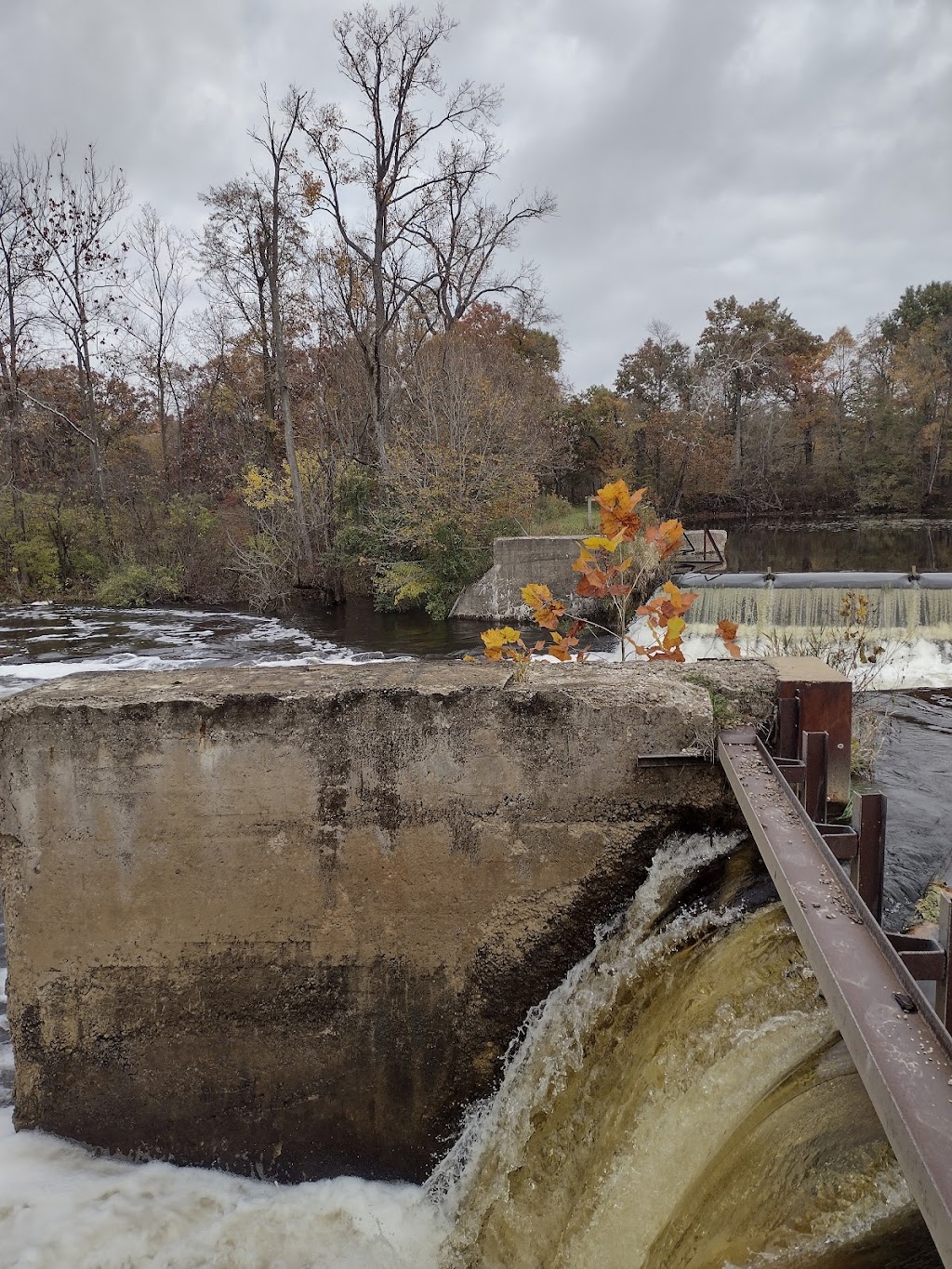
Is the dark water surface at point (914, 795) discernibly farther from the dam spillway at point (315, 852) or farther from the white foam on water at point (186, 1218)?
the white foam on water at point (186, 1218)

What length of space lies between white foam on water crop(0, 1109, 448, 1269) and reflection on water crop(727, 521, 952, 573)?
16.1m

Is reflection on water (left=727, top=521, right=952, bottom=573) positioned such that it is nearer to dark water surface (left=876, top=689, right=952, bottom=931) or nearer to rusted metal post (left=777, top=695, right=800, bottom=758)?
dark water surface (left=876, top=689, right=952, bottom=931)

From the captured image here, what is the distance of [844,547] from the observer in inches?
1049

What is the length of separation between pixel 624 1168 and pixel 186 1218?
1874 mm

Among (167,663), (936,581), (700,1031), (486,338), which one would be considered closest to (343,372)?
(486,338)

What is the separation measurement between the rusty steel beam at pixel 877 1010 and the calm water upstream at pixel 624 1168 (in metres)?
0.49

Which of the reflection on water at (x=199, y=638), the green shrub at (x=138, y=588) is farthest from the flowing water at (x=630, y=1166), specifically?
the green shrub at (x=138, y=588)

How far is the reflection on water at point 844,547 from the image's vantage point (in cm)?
2152

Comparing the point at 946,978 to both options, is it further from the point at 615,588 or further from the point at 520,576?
the point at 520,576

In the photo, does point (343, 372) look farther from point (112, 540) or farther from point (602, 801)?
point (602, 801)

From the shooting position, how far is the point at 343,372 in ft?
78.4

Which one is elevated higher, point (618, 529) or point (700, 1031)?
point (618, 529)

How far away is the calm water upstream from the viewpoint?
75.7 inches

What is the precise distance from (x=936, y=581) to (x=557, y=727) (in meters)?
12.0
